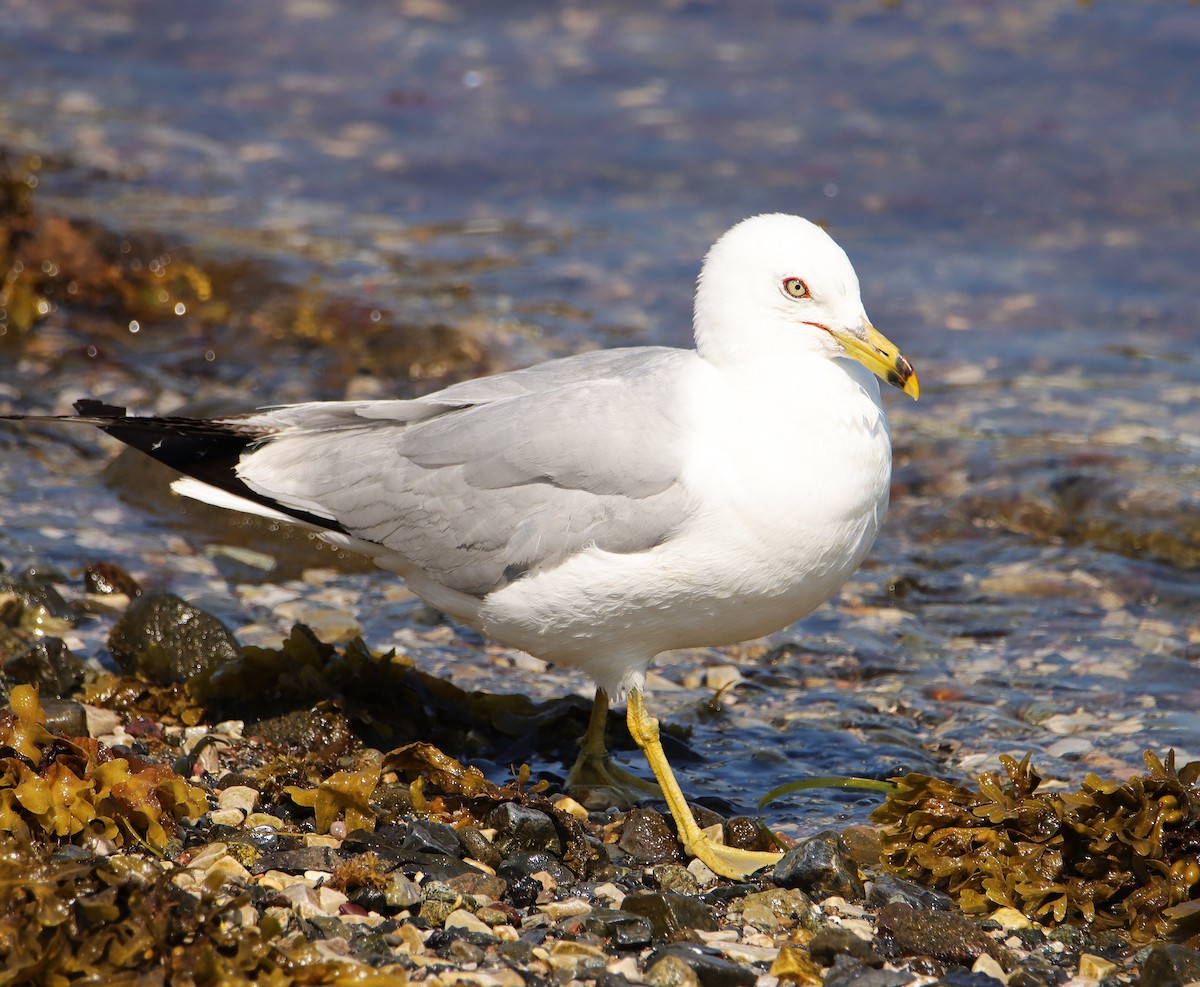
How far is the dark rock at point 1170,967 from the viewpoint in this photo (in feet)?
12.4

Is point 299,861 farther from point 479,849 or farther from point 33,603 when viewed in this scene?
point 33,603

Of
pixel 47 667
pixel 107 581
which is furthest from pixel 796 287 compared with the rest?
pixel 107 581

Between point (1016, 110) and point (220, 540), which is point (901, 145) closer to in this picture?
point (1016, 110)

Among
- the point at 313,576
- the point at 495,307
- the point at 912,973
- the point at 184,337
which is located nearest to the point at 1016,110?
the point at 495,307

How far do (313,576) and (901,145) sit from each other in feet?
27.4

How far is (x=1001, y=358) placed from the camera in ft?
32.2

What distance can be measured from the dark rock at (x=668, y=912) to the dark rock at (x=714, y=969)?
0.55 feet

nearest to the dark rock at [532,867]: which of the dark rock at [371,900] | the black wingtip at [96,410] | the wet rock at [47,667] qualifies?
the dark rock at [371,900]

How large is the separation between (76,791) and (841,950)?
87.6 inches

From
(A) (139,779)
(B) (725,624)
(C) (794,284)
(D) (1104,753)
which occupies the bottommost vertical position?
(D) (1104,753)

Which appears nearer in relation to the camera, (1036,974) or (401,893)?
(1036,974)

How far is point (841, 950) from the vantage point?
3.92 m

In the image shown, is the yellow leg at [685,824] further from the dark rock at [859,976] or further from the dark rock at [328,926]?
the dark rock at [328,926]

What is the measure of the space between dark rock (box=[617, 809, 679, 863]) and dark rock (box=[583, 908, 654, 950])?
62cm
